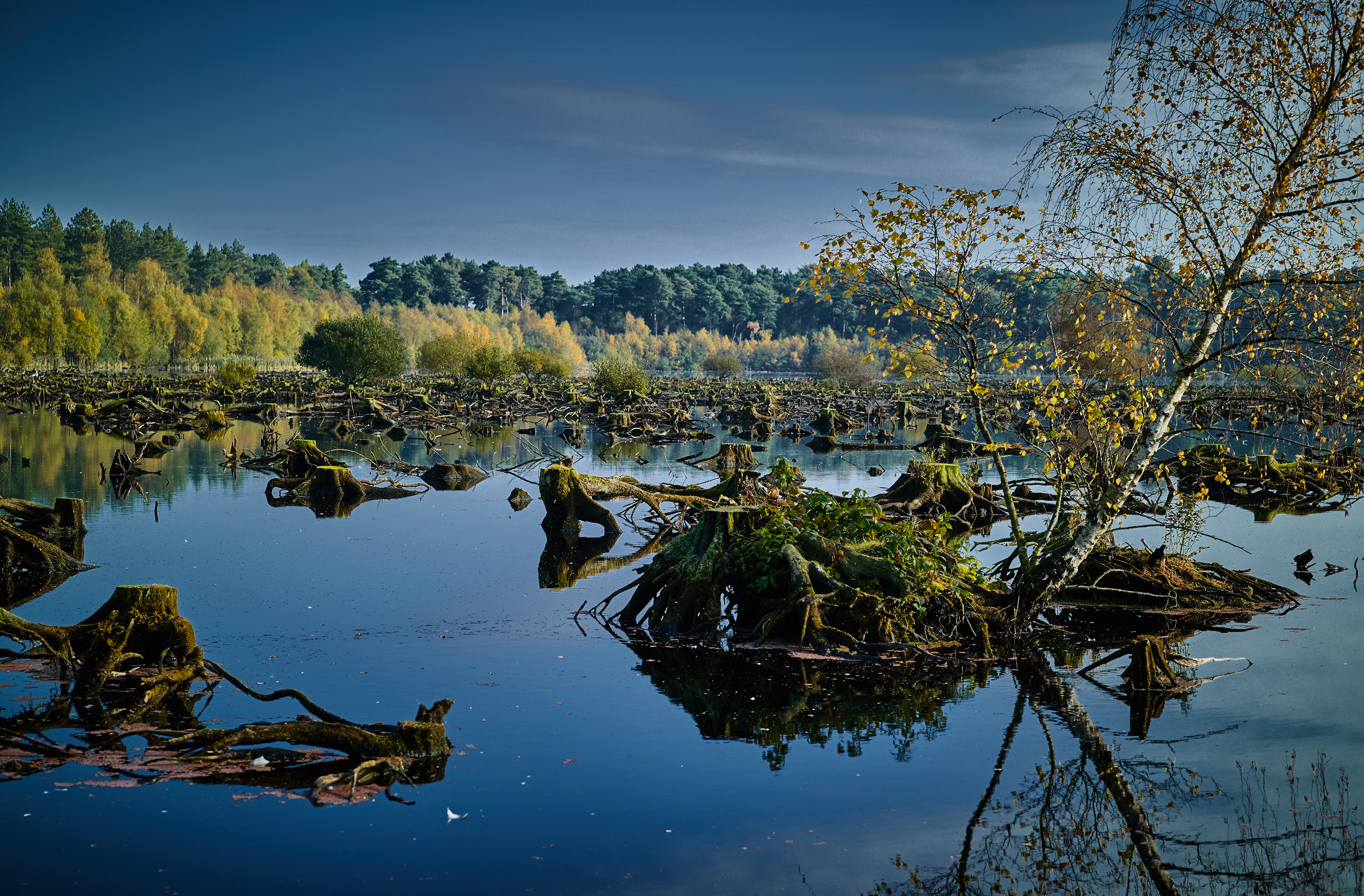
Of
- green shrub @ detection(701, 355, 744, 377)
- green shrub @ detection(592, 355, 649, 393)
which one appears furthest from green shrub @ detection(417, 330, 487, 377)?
green shrub @ detection(701, 355, 744, 377)

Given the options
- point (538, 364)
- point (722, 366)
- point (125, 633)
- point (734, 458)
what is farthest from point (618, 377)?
point (722, 366)

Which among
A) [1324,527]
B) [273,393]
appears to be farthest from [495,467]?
[273,393]

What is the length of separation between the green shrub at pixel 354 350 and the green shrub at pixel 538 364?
9014mm

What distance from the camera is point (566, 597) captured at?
13688 mm

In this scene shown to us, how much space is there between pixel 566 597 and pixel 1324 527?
605 inches

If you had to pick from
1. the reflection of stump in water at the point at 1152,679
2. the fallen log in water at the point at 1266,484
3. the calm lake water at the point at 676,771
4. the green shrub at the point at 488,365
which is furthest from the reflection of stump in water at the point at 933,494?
the green shrub at the point at 488,365

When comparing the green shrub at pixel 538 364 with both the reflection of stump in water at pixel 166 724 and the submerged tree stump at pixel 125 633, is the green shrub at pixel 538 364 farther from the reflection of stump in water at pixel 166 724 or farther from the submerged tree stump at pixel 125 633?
the reflection of stump in water at pixel 166 724

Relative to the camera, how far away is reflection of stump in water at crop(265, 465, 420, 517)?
22.4 m

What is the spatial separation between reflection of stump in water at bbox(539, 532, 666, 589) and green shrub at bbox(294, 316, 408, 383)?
60.2m

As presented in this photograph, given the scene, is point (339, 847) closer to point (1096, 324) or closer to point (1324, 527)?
point (1096, 324)

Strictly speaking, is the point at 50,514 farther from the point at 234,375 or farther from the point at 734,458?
the point at 234,375

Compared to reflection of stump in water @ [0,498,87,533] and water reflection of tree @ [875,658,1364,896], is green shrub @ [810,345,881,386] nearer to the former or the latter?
reflection of stump in water @ [0,498,87,533]

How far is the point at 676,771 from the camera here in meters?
7.81

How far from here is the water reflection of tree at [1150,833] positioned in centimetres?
625
